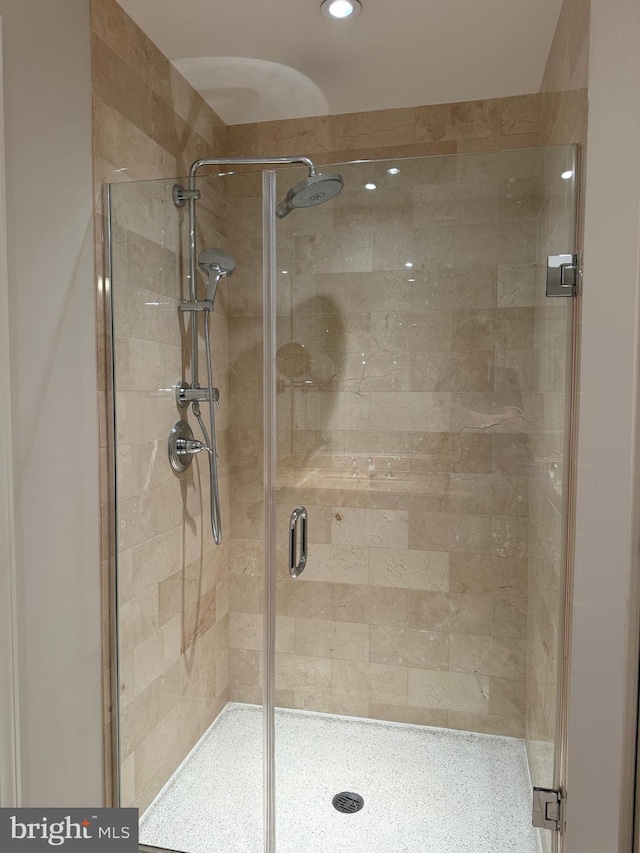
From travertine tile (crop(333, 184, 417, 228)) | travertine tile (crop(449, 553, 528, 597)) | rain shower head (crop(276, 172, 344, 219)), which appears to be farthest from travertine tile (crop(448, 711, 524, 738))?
rain shower head (crop(276, 172, 344, 219))

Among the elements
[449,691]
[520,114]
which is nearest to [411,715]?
[449,691]

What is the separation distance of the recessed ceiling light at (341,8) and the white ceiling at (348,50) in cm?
2

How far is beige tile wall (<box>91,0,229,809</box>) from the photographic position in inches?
65.7

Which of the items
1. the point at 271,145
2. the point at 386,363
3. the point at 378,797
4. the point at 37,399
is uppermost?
the point at 271,145

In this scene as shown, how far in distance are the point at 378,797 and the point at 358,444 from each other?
0.99 metres

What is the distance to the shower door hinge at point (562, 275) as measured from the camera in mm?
1389

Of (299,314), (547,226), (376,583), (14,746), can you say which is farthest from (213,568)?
(547,226)

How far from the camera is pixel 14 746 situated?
1.40m

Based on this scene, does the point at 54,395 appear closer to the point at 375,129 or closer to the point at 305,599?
the point at 305,599

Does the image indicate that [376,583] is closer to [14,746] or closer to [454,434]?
[454,434]

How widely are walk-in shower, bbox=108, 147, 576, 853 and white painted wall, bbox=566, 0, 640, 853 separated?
12 cm

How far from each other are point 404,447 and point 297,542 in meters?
0.41

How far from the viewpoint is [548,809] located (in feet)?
4.75

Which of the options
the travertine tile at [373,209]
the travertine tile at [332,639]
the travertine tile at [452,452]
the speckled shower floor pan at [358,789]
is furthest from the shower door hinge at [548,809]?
the travertine tile at [373,209]
